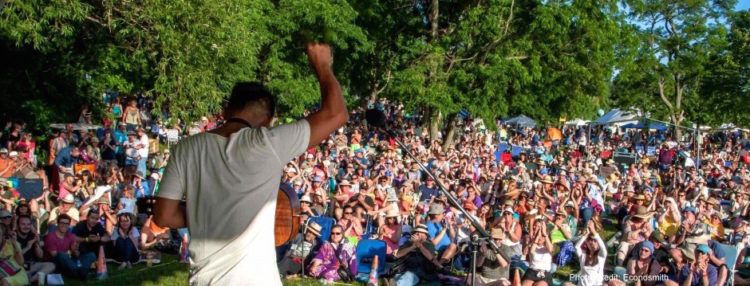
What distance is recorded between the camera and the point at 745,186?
16.5 m

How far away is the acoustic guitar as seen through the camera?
2625 millimetres

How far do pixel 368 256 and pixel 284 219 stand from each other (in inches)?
278

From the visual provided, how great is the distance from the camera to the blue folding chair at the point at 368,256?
952cm

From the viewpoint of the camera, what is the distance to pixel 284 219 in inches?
104

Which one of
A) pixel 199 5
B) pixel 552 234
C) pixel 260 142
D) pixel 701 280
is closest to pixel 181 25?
pixel 199 5

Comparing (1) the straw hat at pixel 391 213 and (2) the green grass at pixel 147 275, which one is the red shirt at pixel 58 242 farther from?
(1) the straw hat at pixel 391 213

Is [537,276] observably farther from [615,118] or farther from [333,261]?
[615,118]

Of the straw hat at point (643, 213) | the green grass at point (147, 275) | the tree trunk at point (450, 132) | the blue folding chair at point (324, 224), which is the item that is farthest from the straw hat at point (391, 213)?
the tree trunk at point (450, 132)

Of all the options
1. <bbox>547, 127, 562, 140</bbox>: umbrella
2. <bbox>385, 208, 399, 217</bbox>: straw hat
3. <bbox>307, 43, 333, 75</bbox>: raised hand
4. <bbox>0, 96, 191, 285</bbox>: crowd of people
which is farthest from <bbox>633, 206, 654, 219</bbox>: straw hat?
<bbox>547, 127, 562, 140</bbox>: umbrella

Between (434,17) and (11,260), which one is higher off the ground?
(434,17)

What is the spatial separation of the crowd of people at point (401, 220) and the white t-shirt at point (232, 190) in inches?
27.0

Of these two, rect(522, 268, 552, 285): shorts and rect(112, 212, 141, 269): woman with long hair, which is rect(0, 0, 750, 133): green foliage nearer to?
rect(112, 212, 141, 269): woman with long hair

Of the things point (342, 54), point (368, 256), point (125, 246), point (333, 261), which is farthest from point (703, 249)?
point (342, 54)

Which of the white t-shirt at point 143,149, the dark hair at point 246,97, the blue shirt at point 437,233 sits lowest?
the blue shirt at point 437,233
